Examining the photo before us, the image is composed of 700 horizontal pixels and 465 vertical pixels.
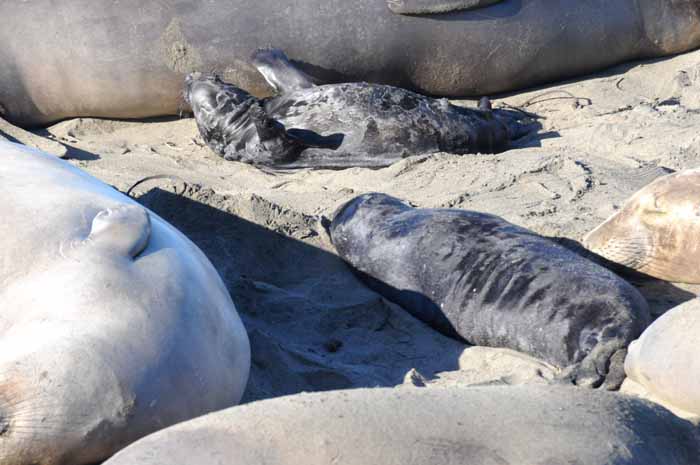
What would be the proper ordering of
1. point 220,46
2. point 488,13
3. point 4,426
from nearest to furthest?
point 4,426
point 220,46
point 488,13

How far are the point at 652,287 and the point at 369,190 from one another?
1544 mm

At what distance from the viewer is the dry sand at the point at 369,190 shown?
3641 millimetres

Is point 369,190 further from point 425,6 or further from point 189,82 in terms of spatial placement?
point 425,6

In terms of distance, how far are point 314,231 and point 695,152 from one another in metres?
1.80

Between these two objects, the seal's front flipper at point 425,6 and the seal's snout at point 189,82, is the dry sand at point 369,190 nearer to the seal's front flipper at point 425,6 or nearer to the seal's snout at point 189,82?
the seal's snout at point 189,82

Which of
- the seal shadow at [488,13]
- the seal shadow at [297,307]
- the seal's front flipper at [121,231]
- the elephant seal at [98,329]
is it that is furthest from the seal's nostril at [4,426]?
the seal shadow at [488,13]

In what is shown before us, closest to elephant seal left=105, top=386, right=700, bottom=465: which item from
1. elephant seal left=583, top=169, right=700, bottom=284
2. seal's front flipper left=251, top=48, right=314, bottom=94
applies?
elephant seal left=583, top=169, right=700, bottom=284

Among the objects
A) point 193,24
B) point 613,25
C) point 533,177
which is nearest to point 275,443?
point 533,177

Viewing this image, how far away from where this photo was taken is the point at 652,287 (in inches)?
163

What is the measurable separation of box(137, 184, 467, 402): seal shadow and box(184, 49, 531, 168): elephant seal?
991 mm

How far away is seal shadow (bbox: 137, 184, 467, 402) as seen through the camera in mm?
3475

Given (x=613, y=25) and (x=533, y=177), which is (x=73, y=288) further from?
(x=613, y=25)

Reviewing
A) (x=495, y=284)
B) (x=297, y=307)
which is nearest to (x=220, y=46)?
(x=297, y=307)

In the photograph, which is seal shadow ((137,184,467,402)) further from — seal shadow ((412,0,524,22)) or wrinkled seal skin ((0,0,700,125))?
seal shadow ((412,0,524,22))
